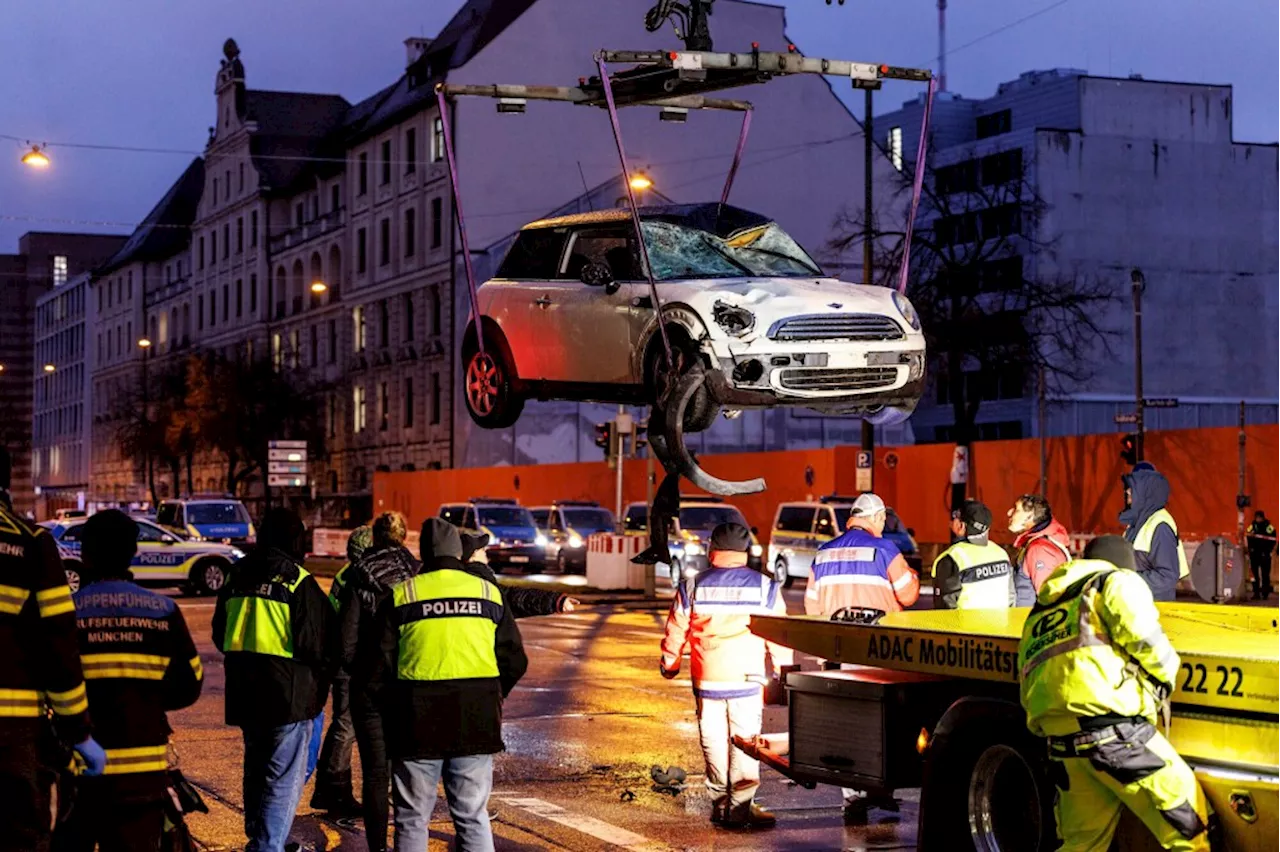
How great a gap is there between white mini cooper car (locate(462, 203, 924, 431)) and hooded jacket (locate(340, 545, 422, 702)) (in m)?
1.21

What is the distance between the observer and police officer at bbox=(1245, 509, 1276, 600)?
34.1 meters

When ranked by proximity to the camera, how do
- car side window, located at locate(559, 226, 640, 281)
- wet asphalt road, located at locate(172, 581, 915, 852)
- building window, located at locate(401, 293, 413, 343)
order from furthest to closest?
building window, located at locate(401, 293, 413, 343)
wet asphalt road, located at locate(172, 581, 915, 852)
car side window, located at locate(559, 226, 640, 281)

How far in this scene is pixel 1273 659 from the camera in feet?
24.1

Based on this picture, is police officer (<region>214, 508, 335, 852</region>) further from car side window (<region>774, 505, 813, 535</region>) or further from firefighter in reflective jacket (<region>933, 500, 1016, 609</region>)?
car side window (<region>774, 505, 813, 535</region>)

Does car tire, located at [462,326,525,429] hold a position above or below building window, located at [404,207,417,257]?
below

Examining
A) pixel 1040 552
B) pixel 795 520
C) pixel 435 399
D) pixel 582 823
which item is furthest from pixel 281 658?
pixel 435 399

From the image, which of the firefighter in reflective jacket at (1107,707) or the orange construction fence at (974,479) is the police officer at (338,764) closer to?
the firefighter in reflective jacket at (1107,707)

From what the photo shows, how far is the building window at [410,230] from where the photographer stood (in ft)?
189

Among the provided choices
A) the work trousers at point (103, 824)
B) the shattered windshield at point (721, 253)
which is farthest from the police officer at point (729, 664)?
the work trousers at point (103, 824)

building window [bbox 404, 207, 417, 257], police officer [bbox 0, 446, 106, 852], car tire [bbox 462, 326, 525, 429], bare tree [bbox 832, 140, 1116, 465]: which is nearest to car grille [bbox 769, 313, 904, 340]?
car tire [bbox 462, 326, 525, 429]

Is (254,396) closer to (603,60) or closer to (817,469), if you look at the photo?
(817,469)

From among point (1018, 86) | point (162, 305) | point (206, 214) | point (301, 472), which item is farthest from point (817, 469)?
point (162, 305)

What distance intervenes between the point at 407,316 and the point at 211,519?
10.9 meters

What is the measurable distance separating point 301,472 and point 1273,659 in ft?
153
